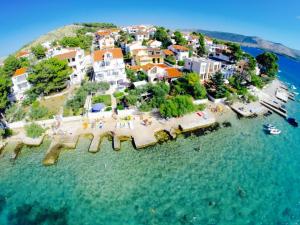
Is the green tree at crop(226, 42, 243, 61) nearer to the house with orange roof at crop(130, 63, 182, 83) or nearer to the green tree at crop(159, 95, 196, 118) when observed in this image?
the house with orange roof at crop(130, 63, 182, 83)

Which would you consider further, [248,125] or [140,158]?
[248,125]

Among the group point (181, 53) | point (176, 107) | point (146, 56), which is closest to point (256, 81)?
point (181, 53)

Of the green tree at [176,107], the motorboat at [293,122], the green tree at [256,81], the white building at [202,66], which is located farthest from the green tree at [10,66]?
the motorboat at [293,122]

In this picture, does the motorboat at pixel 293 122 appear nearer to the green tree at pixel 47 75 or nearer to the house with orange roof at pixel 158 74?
the house with orange roof at pixel 158 74

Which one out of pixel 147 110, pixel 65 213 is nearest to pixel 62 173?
pixel 65 213

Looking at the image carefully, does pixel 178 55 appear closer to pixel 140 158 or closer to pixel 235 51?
pixel 235 51

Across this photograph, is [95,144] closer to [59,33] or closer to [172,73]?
[172,73]

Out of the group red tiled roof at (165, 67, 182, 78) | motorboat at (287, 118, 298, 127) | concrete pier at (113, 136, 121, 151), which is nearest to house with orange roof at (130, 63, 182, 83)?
red tiled roof at (165, 67, 182, 78)
